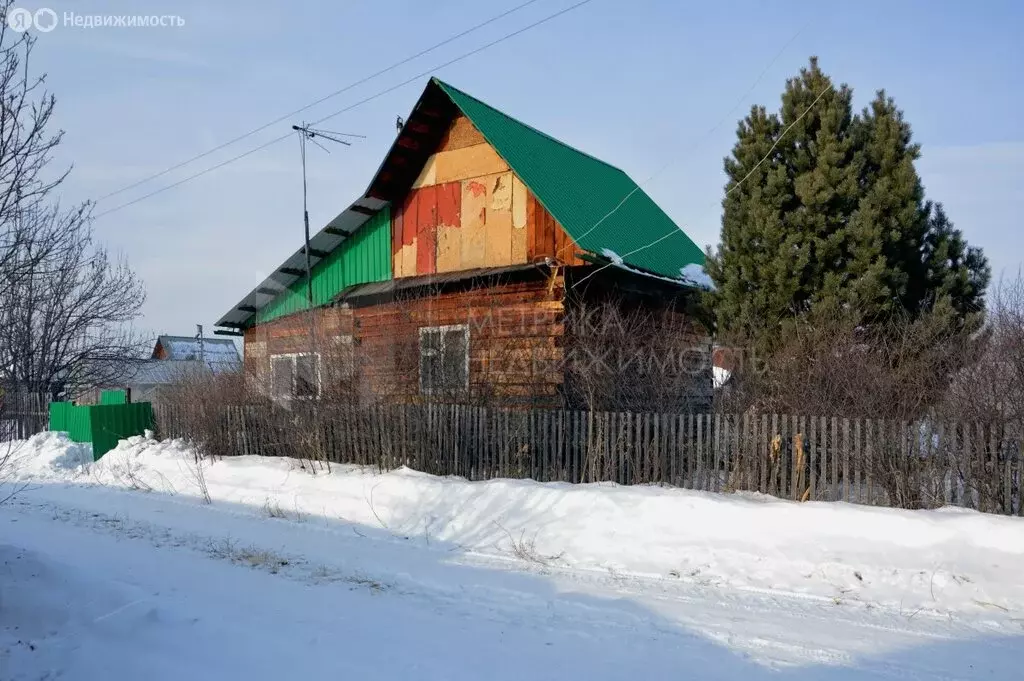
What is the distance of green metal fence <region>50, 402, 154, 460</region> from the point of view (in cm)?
1630

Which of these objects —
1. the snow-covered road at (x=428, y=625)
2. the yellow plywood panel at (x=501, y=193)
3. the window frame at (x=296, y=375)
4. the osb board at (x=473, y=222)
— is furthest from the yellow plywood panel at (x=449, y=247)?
the snow-covered road at (x=428, y=625)

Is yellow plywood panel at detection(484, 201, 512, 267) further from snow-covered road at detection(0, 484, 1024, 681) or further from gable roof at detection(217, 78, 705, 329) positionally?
snow-covered road at detection(0, 484, 1024, 681)

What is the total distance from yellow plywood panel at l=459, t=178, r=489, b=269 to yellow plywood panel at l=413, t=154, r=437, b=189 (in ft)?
3.01

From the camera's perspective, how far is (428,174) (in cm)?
1505

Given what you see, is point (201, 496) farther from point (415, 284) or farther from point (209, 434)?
point (415, 284)

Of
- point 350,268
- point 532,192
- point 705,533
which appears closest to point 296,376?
point 350,268

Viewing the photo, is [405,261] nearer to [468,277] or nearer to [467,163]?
[468,277]

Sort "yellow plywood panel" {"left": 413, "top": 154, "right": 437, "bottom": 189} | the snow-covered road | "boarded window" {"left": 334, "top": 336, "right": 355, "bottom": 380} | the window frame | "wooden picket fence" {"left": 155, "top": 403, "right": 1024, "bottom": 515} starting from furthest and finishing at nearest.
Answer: "yellow plywood panel" {"left": 413, "top": 154, "right": 437, "bottom": 189}, the window frame, "boarded window" {"left": 334, "top": 336, "right": 355, "bottom": 380}, "wooden picket fence" {"left": 155, "top": 403, "right": 1024, "bottom": 515}, the snow-covered road

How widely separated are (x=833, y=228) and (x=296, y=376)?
9713mm

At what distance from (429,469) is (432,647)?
6.41 metres

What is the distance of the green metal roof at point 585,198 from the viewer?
13.4 meters

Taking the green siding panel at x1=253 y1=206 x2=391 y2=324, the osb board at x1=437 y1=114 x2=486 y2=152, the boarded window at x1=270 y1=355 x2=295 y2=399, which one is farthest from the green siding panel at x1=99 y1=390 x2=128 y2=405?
the osb board at x1=437 y1=114 x2=486 y2=152

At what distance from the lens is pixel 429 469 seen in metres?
11.3

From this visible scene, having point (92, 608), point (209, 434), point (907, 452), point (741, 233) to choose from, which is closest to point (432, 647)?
point (92, 608)
